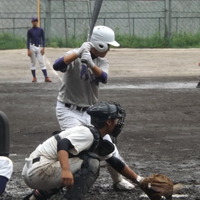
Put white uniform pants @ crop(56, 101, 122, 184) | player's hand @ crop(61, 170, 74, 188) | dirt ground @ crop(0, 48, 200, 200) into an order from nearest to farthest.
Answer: player's hand @ crop(61, 170, 74, 188)
white uniform pants @ crop(56, 101, 122, 184)
dirt ground @ crop(0, 48, 200, 200)

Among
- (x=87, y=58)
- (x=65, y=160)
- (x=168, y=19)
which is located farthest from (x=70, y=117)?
(x=168, y=19)

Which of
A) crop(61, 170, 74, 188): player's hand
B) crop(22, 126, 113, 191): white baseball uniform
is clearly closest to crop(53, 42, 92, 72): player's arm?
crop(22, 126, 113, 191): white baseball uniform

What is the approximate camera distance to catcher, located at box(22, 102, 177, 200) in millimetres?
6164

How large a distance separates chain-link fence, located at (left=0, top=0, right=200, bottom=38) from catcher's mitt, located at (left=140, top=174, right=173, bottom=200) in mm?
30554

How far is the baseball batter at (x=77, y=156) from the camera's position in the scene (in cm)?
617

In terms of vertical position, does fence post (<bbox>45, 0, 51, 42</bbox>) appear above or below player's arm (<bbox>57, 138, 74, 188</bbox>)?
below

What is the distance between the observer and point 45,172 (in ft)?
20.9

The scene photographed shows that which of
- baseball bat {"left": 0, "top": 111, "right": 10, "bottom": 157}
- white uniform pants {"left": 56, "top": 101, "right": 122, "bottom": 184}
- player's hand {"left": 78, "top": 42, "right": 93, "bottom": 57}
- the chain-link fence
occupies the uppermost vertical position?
player's hand {"left": 78, "top": 42, "right": 93, "bottom": 57}

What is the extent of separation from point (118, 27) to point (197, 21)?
4.48 m

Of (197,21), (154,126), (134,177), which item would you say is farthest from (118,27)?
(134,177)

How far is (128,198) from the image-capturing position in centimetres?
730

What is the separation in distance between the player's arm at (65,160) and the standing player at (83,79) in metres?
1.58

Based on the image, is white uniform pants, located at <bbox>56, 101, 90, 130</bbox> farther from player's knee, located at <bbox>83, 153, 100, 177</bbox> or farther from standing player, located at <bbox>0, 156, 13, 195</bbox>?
standing player, located at <bbox>0, 156, 13, 195</bbox>

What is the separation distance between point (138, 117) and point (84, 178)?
6807 millimetres
